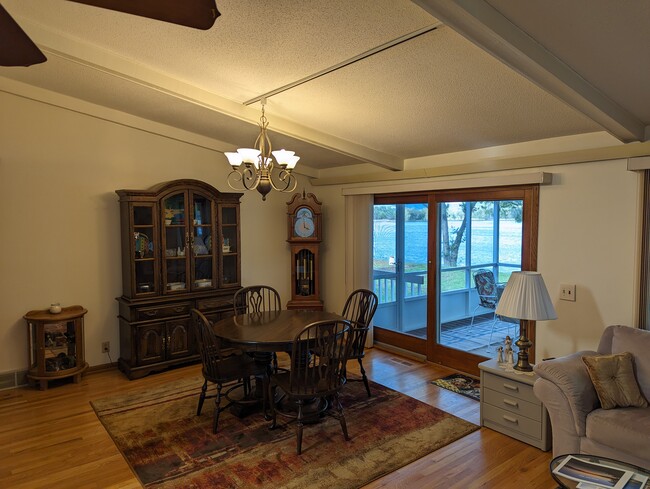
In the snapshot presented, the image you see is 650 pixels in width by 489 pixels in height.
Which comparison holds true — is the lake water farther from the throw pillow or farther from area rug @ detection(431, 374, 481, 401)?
the throw pillow

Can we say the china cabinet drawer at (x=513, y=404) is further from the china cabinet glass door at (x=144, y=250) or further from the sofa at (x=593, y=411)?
the china cabinet glass door at (x=144, y=250)

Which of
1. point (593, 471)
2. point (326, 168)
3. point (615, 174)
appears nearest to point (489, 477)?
point (593, 471)

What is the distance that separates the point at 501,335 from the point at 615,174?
67.9 inches

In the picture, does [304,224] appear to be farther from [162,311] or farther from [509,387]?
[509,387]

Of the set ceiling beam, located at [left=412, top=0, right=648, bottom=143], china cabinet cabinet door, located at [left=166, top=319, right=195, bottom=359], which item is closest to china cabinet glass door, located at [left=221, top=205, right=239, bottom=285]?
china cabinet cabinet door, located at [left=166, top=319, right=195, bottom=359]

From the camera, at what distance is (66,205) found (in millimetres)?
4328

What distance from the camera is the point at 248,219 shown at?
217 inches

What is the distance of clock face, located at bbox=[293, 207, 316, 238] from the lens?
5500mm

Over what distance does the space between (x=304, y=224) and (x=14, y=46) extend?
13.4 ft

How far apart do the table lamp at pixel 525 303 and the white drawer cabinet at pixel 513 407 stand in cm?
14

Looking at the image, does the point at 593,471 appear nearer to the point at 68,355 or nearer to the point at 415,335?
the point at 415,335

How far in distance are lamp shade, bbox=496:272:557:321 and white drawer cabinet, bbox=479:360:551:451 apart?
427mm

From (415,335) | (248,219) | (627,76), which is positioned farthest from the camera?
(248,219)

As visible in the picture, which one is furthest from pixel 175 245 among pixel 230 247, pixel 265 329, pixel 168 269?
pixel 265 329
